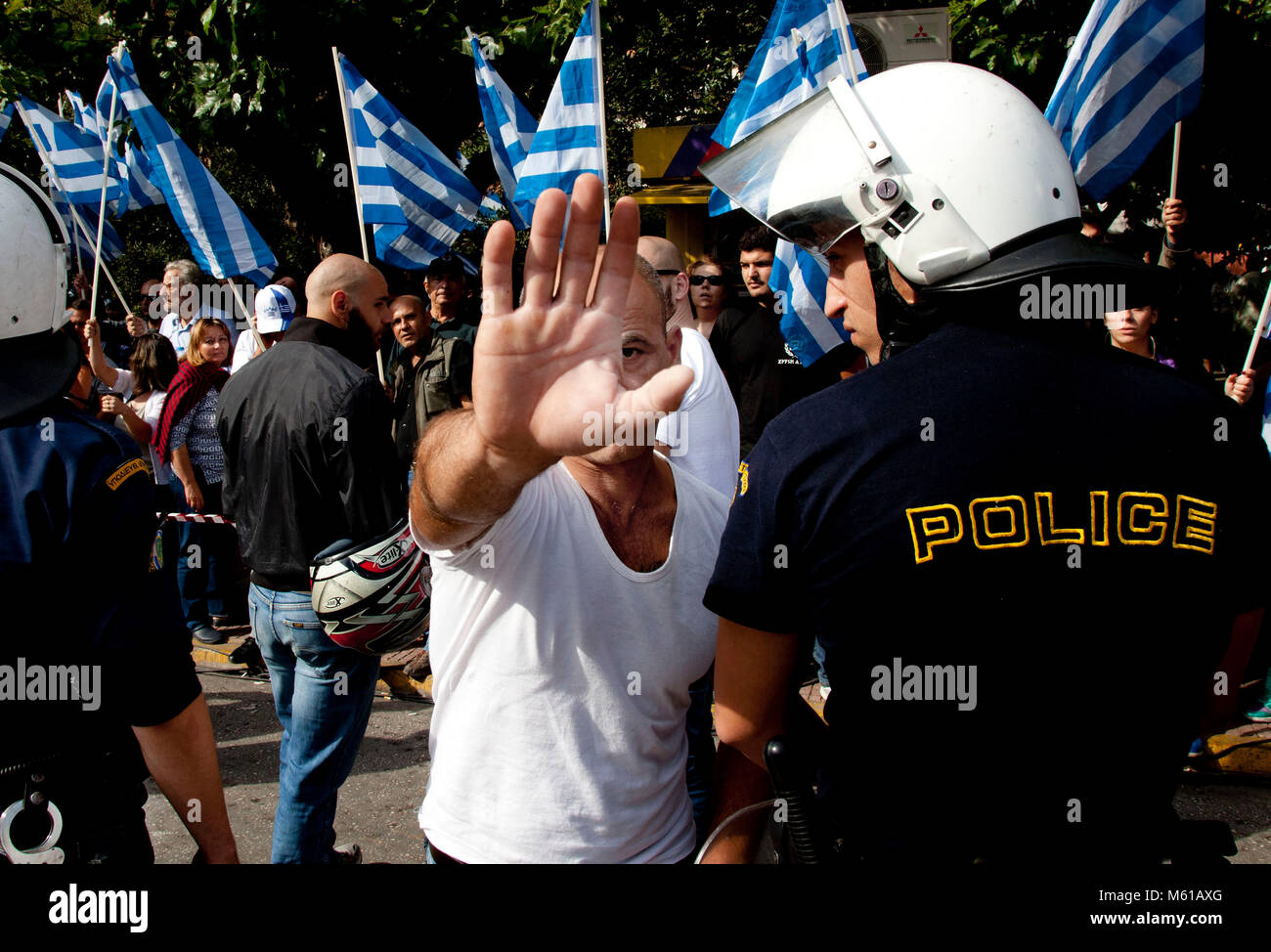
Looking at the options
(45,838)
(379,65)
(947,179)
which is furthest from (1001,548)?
(379,65)

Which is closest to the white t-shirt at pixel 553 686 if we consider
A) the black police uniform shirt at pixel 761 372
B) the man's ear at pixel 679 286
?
the man's ear at pixel 679 286

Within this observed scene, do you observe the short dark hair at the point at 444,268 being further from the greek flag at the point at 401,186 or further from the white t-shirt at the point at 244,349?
the white t-shirt at the point at 244,349

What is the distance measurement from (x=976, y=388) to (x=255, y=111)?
11.2 meters

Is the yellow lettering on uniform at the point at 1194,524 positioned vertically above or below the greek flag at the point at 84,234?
below

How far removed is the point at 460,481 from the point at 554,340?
0.91 ft

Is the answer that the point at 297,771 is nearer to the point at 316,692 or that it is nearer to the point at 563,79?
the point at 316,692

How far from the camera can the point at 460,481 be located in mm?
1705

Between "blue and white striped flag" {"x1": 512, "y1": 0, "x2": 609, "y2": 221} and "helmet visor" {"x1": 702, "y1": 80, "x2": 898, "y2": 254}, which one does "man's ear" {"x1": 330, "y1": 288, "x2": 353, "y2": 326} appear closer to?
"blue and white striped flag" {"x1": 512, "y1": 0, "x2": 609, "y2": 221}

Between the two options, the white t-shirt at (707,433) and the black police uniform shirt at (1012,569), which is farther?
the white t-shirt at (707,433)

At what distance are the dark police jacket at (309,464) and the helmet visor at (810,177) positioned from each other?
7.27 ft

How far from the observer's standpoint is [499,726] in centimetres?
197

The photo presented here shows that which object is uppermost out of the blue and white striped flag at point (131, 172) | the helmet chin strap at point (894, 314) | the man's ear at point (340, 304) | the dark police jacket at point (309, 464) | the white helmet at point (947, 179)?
the blue and white striped flag at point (131, 172)

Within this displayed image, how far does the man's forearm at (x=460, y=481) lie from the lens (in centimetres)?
166

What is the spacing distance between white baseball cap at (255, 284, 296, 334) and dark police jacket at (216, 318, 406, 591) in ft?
9.28
